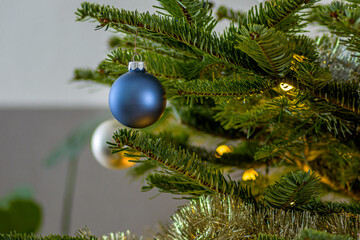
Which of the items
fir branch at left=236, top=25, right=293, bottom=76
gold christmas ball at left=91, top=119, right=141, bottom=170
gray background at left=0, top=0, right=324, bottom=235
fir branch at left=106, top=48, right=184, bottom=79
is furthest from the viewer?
gray background at left=0, top=0, right=324, bottom=235

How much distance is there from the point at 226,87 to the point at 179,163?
7 centimetres

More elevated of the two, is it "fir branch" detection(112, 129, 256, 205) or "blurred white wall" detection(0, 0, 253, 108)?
"blurred white wall" detection(0, 0, 253, 108)

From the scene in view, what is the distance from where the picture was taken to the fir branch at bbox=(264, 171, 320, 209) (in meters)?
0.23

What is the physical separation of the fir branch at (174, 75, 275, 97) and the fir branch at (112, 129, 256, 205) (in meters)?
0.05

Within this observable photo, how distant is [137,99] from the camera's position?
0.28 m

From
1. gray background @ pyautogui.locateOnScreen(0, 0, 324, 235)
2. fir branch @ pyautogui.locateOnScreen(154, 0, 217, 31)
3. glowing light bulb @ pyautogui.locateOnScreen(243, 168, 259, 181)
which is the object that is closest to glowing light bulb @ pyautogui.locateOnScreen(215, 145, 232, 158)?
glowing light bulb @ pyautogui.locateOnScreen(243, 168, 259, 181)

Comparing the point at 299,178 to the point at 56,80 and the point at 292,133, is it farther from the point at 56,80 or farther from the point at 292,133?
the point at 56,80

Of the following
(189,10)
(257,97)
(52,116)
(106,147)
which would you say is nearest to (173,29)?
(189,10)

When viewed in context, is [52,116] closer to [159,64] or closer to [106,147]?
[106,147]

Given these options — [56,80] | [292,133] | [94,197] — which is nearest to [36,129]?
[56,80]

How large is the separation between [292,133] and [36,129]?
1.15 metres

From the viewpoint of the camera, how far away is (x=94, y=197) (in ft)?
4.17

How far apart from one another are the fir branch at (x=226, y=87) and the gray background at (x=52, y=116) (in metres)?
1.02

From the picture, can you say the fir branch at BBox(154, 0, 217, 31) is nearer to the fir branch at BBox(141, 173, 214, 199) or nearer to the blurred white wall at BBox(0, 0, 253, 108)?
the fir branch at BBox(141, 173, 214, 199)
